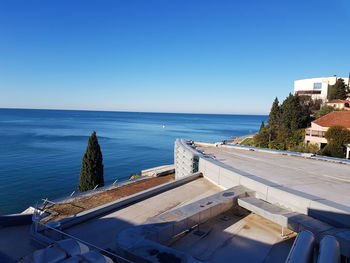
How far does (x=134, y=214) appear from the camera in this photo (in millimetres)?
7793

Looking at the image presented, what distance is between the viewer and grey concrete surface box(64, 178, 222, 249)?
21.2 ft

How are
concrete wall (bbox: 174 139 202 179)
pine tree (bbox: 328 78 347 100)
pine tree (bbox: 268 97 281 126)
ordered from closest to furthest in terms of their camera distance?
concrete wall (bbox: 174 139 202 179), pine tree (bbox: 268 97 281 126), pine tree (bbox: 328 78 347 100)

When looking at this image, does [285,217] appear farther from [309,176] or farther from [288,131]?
[288,131]

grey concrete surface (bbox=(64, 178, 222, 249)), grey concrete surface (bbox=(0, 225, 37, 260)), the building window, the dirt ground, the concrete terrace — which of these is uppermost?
the building window

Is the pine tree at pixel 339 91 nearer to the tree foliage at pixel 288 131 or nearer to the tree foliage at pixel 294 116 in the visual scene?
the tree foliage at pixel 288 131

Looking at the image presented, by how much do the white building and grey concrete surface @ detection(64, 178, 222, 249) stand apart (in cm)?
5901

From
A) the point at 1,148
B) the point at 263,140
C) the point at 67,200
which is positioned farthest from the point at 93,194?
the point at 1,148

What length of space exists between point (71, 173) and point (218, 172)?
27.7 metres

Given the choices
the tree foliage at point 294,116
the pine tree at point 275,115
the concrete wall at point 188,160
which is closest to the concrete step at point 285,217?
the concrete wall at point 188,160

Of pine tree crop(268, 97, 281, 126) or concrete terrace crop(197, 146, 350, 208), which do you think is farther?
pine tree crop(268, 97, 281, 126)

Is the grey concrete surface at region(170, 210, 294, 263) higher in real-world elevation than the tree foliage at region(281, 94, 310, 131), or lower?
lower

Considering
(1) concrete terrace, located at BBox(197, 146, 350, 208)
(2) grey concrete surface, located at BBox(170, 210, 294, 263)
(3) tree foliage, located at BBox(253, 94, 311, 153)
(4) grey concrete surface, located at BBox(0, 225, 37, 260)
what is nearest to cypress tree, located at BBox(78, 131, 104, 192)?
(1) concrete terrace, located at BBox(197, 146, 350, 208)

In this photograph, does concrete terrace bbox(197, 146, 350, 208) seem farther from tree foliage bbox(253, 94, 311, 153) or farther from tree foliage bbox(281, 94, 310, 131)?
tree foliage bbox(281, 94, 310, 131)

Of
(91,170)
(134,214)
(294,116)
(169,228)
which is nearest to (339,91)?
(294,116)
